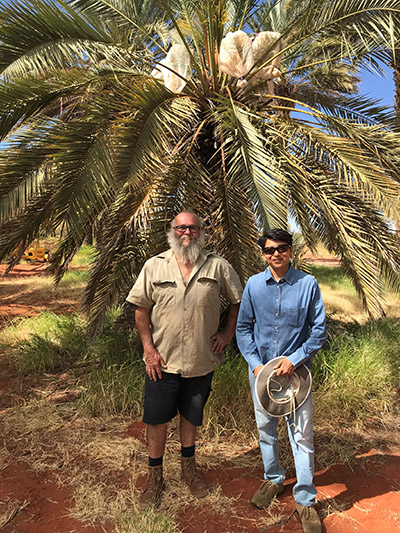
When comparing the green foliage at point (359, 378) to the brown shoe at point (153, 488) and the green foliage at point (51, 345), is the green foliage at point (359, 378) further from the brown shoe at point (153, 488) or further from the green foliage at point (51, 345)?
the green foliage at point (51, 345)

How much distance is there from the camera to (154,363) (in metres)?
2.76

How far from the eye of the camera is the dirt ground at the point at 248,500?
2.66 m

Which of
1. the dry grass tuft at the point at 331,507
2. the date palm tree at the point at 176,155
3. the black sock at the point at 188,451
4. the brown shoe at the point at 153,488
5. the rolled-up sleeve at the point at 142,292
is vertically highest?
the date palm tree at the point at 176,155

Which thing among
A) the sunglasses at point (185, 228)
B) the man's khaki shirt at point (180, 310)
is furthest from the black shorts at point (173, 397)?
the sunglasses at point (185, 228)

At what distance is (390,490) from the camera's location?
3.08 meters

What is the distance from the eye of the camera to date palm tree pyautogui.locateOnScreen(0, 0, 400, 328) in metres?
3.70

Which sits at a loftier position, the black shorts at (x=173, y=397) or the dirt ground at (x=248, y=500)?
the black shorts at (x=173, y=397)

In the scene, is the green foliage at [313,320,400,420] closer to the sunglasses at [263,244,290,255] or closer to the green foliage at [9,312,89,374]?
the sunglasses at [263,244,290,255]

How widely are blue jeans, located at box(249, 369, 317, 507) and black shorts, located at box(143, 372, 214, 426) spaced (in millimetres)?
389

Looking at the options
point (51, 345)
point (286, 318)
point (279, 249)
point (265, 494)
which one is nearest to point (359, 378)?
point (265, 494)

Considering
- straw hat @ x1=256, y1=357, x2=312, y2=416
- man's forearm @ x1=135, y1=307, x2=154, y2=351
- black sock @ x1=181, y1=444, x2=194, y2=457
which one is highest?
man's forearm @ x1=135, y1=307, x2=154, y2=351

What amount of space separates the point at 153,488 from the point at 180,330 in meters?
1.13

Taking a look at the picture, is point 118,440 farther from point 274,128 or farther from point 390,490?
point 274,128

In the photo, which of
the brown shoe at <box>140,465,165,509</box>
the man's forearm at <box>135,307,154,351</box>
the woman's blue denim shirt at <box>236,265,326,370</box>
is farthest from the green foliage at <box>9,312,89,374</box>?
the woman's blue denim shirt at <box>236,265,326,370</box>
